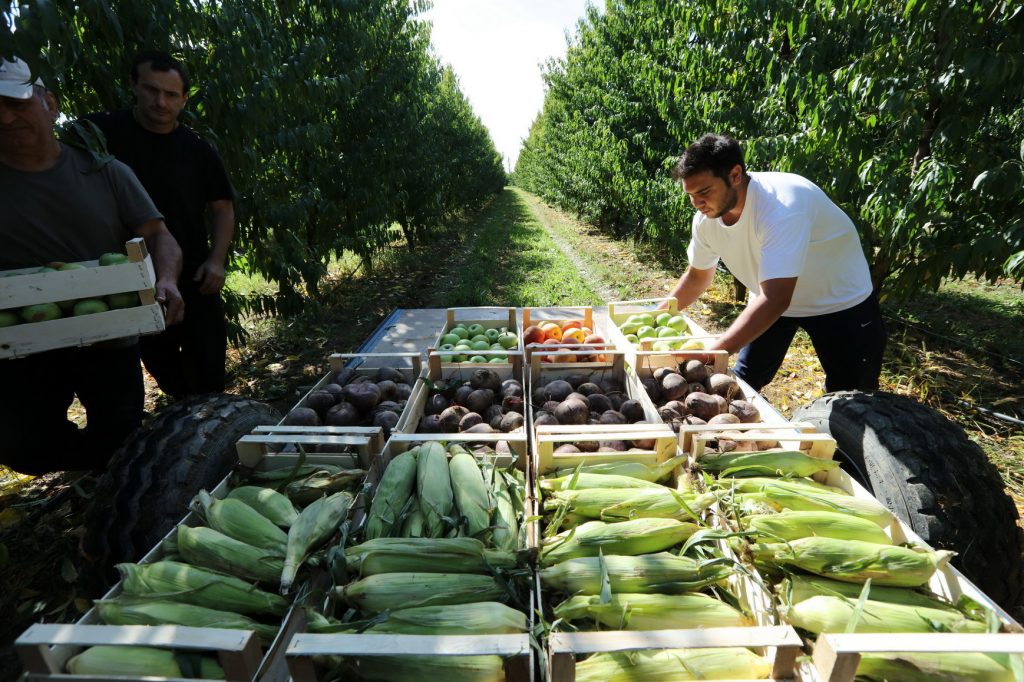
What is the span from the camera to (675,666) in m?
1.46

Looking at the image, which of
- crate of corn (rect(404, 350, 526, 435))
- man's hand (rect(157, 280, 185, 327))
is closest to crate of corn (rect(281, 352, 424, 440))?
crate of corn (rect(404, 350, 526, 435))

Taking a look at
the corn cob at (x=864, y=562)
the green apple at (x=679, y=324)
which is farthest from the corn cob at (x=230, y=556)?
the green apple at (x=679, y=324)

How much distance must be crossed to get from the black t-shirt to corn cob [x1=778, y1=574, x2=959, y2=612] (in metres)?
4.28

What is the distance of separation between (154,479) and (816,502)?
2.85 m

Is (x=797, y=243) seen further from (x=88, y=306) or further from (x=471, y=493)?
(x=88, y=306)

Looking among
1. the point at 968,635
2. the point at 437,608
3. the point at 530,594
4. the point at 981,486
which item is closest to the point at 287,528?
the point at 437,608

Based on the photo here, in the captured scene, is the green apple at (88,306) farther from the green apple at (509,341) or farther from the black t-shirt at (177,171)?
the green apple at (509,341)

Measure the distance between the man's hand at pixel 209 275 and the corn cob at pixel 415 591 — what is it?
2955mm

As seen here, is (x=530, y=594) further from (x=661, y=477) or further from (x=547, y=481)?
(x=661, y=477)

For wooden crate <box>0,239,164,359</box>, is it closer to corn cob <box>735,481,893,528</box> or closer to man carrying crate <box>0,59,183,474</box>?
man carrying crate <box>0,59,183,474</box>

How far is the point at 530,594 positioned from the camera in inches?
66.7

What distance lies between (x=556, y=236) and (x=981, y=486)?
64.0 feet

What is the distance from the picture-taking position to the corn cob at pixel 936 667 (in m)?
1.36

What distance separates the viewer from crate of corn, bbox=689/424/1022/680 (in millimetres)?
1377
